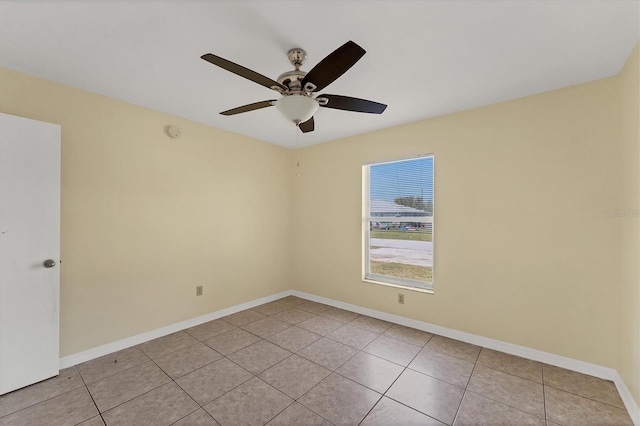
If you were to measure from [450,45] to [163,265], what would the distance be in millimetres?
3410

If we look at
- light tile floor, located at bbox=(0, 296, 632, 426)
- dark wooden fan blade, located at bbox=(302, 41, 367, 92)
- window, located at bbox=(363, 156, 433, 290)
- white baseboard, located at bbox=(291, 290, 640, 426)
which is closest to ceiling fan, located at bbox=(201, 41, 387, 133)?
dark wooden fan blade, located at bbox=(302, 41, 367, 92)

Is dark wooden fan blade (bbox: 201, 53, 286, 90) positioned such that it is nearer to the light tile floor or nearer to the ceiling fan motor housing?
the ceiling fan motor housing

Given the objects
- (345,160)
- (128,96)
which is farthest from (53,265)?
(345,160)

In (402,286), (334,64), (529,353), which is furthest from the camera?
(402,286)

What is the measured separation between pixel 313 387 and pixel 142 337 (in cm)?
197

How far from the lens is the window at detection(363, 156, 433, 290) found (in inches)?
128

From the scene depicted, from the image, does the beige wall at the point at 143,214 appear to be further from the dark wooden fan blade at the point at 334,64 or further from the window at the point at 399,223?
the dark wooden fan blade at the point at 334,64

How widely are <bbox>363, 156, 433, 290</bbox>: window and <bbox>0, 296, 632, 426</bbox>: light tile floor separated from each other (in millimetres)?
839

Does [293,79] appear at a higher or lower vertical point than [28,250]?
higher

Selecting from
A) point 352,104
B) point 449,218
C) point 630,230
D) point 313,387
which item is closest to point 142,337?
point 313,387

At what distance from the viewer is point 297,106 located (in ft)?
5.68

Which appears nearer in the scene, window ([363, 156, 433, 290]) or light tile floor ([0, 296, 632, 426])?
light tile floor ([0, 296, 632, 426])

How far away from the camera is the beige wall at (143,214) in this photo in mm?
2371

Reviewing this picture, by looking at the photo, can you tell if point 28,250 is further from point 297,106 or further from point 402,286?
point 402,286
